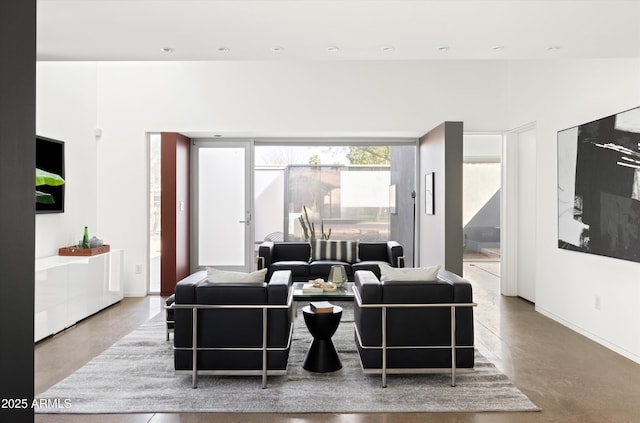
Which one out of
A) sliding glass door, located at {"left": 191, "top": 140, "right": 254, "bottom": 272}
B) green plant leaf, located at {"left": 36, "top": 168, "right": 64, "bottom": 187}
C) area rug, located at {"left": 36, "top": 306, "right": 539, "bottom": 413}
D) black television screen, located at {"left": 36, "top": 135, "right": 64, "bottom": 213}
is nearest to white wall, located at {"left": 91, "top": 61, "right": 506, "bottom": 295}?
sliding glass door, located at {"left": 191, "top": 140, "right": 254, "bottom": 272}

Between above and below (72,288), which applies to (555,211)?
above

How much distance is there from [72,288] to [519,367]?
4.42m

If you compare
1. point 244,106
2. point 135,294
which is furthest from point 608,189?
point 135,294

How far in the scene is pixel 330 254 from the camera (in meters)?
6.70

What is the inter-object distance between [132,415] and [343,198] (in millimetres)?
5546

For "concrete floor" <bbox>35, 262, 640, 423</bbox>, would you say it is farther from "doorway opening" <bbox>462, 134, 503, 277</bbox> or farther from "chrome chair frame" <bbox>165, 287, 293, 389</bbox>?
A: "doorway opening" <bbox>462, 134, 503, 277</bbox>

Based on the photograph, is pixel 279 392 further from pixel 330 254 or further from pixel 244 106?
pixel 244 106

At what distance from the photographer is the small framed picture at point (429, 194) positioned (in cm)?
675

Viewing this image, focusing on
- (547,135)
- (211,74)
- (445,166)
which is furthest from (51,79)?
(547,135)

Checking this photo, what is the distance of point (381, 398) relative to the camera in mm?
3105

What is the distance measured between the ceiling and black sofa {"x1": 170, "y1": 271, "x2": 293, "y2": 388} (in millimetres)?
1833

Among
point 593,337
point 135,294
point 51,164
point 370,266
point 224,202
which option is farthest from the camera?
point 224,202

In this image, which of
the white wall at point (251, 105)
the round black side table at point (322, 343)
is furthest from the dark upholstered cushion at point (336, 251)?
the round black side table at point (322, 343)

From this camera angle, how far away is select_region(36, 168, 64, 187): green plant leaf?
5.07 meters
